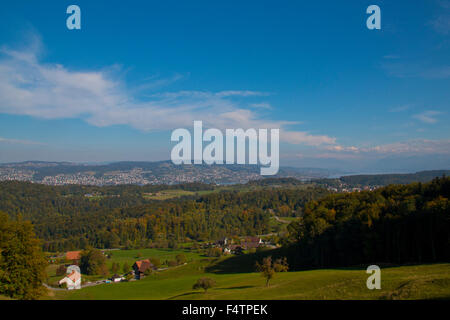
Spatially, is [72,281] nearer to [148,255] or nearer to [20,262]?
[148,255]

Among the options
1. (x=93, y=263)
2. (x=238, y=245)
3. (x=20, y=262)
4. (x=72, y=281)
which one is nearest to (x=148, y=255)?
(x=93, y=263)

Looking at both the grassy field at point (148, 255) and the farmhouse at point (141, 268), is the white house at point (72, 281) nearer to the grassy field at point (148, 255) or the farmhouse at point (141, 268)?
the farmhouse at point (141, 268)

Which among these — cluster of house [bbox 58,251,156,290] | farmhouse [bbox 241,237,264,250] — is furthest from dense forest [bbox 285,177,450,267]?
farmhouse [bbox 241,237,264,250]

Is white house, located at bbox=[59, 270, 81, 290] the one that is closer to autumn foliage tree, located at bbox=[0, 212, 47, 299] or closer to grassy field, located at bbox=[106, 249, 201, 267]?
grassy field, located at bbox=[106, 249, 201, 267]
